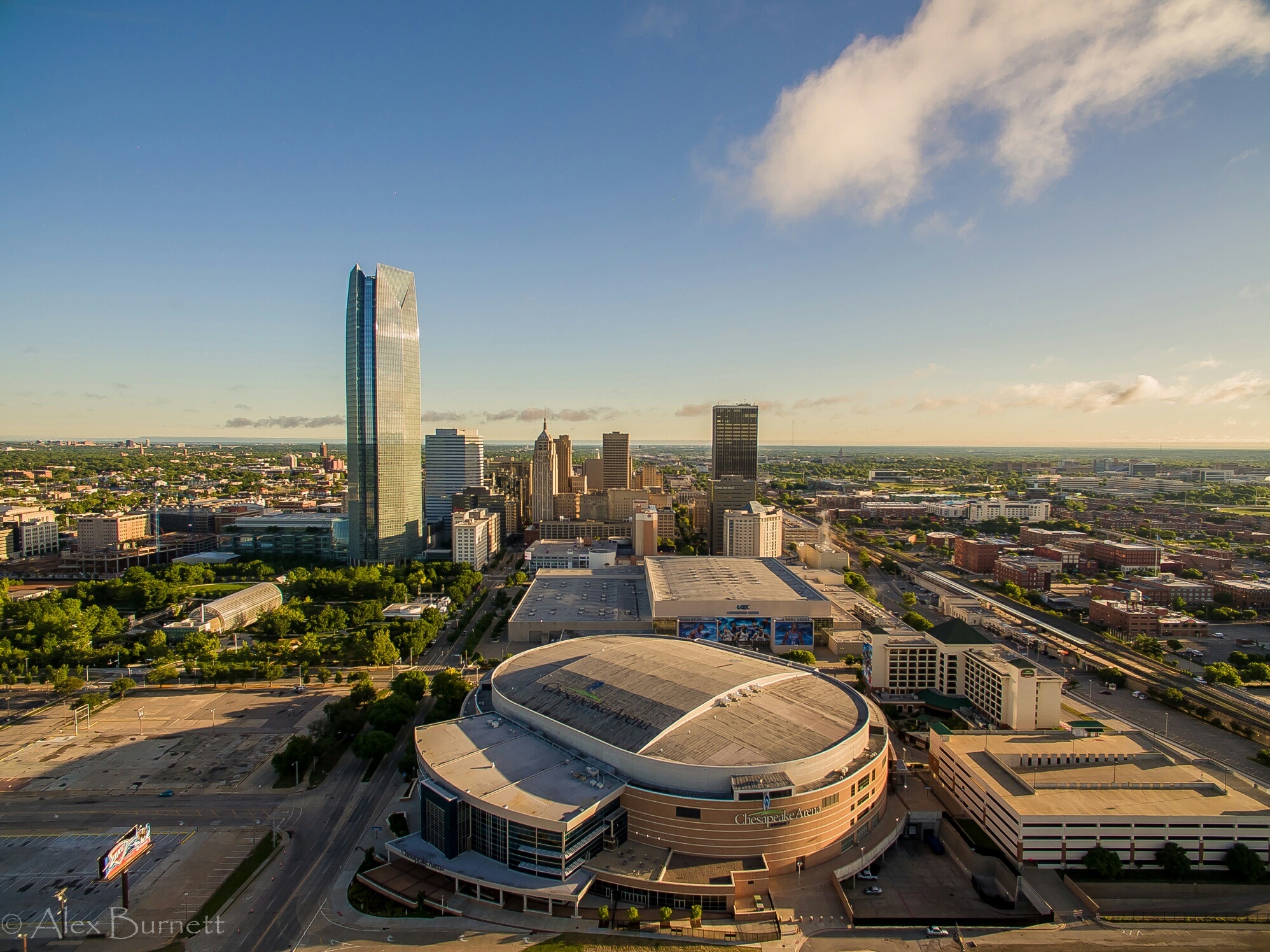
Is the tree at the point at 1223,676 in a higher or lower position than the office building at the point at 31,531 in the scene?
lower

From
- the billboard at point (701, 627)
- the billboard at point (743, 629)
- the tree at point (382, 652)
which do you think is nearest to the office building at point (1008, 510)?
the billboard at point (743, 629)

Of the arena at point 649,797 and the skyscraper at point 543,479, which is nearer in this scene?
the arena at point 649,797

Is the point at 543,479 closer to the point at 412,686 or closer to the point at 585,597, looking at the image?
the point at 585,597

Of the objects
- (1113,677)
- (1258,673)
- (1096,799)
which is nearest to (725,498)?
(1113,677)

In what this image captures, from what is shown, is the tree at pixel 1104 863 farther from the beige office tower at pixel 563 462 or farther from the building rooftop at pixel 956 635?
the beige office tower at pixel 563 462

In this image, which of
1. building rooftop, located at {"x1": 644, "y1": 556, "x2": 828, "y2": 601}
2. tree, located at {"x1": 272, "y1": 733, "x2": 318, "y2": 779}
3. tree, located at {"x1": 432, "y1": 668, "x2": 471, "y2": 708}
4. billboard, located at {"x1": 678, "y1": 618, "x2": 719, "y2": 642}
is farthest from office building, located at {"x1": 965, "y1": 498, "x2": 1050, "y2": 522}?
tree, located at {"x1": 272, "y1": 733, "x2": 318, "y2": 779}

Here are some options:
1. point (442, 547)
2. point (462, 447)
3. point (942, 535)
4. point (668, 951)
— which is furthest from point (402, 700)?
point (942, 535)
